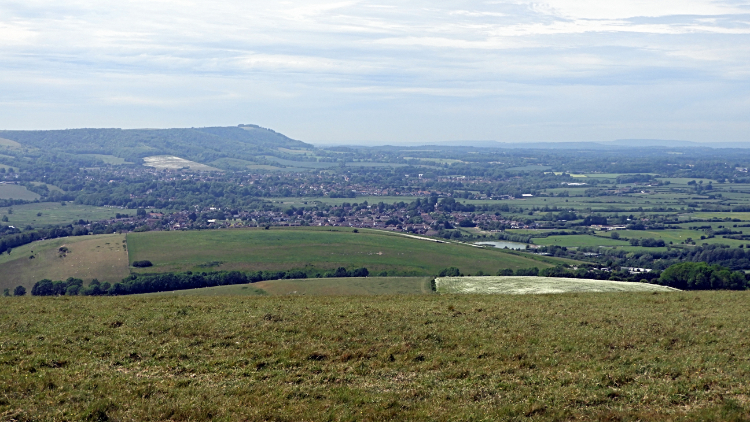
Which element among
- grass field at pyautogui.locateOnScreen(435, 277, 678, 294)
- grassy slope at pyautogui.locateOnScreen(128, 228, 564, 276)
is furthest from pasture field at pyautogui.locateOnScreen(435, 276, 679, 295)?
grassy slope at pyautogui.locateOnScreen(128, 228, 564, 276)

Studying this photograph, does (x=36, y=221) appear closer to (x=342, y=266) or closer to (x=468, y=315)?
(x=342, y=266)

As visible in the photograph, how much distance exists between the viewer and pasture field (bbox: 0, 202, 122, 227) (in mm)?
147113

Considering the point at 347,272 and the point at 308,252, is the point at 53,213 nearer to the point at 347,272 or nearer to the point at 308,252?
the point at 308,252

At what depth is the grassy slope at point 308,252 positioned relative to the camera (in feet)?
281

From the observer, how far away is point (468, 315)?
79.3 ft

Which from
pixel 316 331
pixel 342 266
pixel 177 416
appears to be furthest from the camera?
pixel 342 266

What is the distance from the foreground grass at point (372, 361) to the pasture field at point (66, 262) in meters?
53.2

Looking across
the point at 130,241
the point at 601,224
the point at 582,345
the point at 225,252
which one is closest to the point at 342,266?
the point at 225,252

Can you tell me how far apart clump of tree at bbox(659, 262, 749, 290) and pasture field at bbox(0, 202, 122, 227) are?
136 m

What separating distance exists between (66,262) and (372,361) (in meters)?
78.0

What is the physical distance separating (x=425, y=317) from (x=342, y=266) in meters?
61.7

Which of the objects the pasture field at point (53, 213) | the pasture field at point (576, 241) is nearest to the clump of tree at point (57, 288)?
the pasture field at point (53, 213)

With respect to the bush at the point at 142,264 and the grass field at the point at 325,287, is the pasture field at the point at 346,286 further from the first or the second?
the bush at the point at 142,264

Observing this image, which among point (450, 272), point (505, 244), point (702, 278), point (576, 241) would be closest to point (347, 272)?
point (450, 272)
